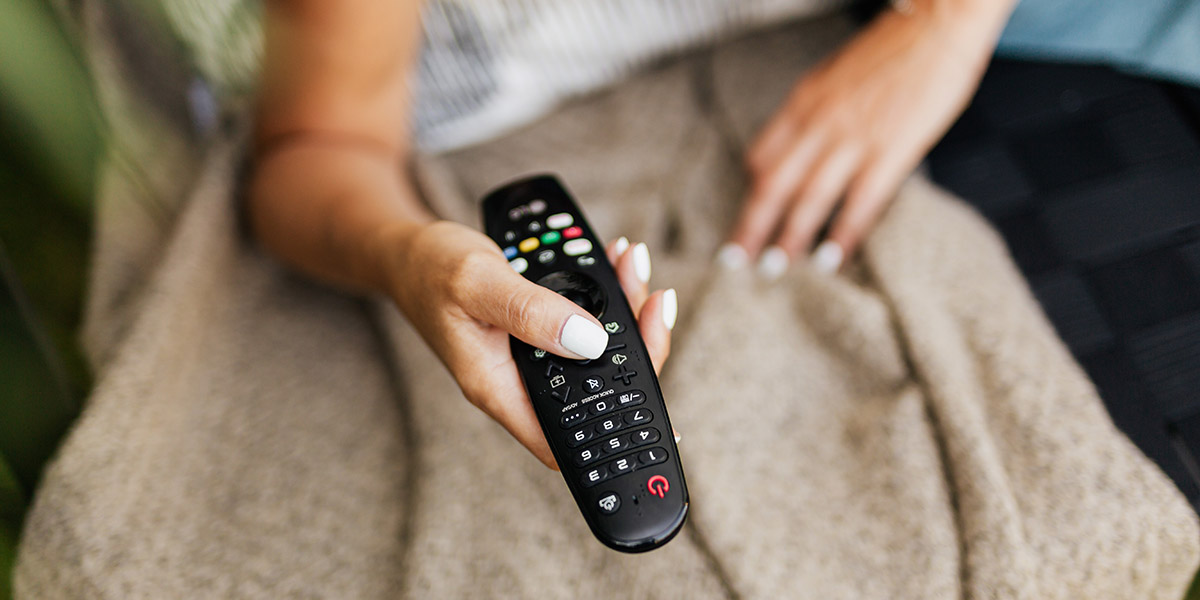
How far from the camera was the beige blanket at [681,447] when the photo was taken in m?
0.37

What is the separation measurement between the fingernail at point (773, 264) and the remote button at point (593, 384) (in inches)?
8.3

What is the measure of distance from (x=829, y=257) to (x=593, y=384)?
248 mm

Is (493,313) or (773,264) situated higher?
(493,313)

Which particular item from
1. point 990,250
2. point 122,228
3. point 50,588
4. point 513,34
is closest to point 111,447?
point 50,588

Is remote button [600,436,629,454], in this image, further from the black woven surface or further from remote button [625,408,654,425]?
the black woven surface

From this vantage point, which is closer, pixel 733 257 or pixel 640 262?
pixel 640 262

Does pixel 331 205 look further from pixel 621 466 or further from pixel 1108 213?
pixel 1108 213

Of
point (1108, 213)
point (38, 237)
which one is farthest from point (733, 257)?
point (38, 237)

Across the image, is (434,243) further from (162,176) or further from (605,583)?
(162,176)

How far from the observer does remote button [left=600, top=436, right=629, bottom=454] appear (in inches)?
13.1

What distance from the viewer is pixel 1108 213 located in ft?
1.61

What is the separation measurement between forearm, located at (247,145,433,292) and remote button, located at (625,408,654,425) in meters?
0.19

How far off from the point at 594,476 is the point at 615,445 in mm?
17

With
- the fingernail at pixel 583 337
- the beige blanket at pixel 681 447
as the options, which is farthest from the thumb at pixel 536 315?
the beige blanket at pixel 681 447
